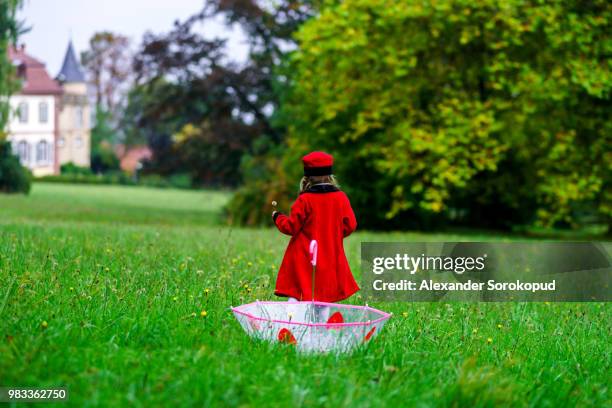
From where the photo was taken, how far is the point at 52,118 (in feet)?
178

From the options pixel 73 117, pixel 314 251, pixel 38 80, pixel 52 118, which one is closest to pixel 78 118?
pixel 73 117

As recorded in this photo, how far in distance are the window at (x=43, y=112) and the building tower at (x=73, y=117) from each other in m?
1.87

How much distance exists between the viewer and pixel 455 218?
25.0 metres

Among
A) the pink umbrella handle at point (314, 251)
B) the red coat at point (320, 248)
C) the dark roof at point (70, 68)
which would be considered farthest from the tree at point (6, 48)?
the dark roof at point (70, 68)

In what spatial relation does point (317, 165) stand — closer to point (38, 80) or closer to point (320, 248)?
point (320, 248)

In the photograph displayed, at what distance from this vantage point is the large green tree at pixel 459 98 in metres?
17.5

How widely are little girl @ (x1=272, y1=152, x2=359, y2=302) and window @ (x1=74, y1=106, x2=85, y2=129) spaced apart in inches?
2228

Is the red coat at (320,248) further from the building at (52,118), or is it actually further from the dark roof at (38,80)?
the dark roof at (38,80)

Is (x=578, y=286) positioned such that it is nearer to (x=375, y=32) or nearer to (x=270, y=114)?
(x=375, y=32)

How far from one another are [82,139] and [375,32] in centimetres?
4794

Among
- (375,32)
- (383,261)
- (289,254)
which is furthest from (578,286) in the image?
(375,32)

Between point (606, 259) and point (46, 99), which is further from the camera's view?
point (46, 99)

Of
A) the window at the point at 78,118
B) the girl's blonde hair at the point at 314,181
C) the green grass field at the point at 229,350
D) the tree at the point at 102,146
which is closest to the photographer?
the green grass field at the point at 229,350

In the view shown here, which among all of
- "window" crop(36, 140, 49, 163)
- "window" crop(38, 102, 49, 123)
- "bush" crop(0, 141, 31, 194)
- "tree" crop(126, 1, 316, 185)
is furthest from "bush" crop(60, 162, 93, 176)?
"tree" crop(126, 1, 316, 185)
